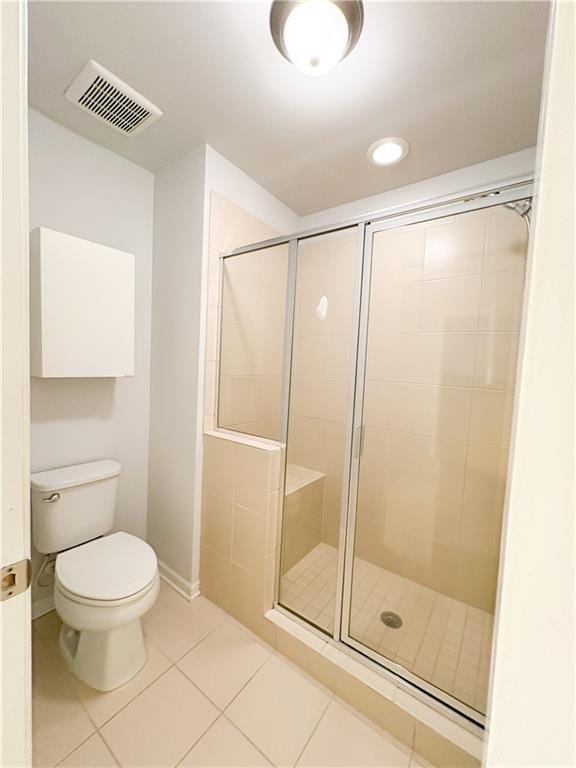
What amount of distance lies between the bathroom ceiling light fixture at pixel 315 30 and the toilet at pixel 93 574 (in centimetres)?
185

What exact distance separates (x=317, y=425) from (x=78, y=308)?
1.24 m

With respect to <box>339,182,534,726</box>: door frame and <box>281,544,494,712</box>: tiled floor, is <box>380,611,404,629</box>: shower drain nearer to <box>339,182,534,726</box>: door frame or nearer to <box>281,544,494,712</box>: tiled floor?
<box>281,544,494,712</box>: tiled floor

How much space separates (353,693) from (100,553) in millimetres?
1166

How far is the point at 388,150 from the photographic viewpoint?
4.92 feet

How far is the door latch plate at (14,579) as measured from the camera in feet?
1.44

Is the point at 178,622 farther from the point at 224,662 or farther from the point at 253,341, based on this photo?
the point at 253,341

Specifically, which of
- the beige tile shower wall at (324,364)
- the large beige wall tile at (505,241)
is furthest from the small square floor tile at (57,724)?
the large beige wall tile at (505,241)

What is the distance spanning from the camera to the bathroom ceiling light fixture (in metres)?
0.88

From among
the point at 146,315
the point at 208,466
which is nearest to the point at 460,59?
the point at 146,315

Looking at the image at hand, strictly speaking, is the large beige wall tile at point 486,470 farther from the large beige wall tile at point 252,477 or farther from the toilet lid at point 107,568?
the toilet lid at point 107,568

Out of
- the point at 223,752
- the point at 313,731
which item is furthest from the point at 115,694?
the point at 313,731

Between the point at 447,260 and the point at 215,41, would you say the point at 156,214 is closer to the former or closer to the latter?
the point at 215,41

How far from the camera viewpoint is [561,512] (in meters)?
0.26

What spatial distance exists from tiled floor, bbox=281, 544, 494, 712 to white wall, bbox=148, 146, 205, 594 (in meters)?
0.66
